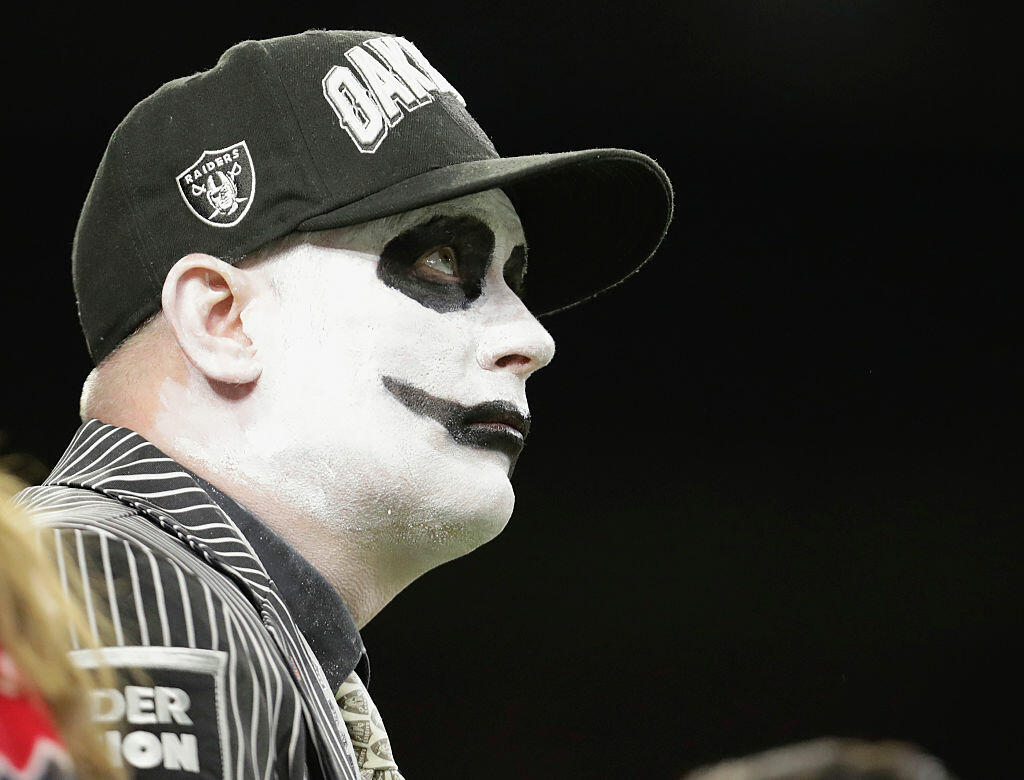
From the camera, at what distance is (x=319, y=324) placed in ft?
4.16

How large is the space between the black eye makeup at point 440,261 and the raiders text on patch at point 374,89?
0.09m

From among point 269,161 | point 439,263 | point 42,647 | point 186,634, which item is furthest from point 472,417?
point 42,647

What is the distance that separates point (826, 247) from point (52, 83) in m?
1.45

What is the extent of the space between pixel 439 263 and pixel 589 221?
0.26m

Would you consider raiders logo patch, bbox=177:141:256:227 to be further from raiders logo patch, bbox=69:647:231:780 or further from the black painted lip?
raiders logo patch, bbox=69:647:231:780

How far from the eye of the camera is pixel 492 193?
4.47ft

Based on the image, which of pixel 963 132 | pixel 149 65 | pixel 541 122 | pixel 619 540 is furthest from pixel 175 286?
pixel 963 132

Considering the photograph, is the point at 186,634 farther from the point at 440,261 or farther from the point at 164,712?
the point at 440,261

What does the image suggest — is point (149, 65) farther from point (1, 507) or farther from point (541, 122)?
point (1, 507)

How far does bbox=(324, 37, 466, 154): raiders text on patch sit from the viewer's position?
4.26ft

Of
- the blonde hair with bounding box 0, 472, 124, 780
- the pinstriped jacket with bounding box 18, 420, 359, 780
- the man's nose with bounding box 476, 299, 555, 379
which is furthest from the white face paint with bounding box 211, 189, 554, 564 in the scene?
the blonde hair with bounding box 0, 472, 124, 780

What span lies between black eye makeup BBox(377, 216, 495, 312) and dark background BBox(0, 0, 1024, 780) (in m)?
1.36

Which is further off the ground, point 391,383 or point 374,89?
point 374,89

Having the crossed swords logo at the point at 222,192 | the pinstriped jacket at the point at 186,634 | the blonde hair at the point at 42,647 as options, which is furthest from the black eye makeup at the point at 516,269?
the blonde hair at the point at 42,647
